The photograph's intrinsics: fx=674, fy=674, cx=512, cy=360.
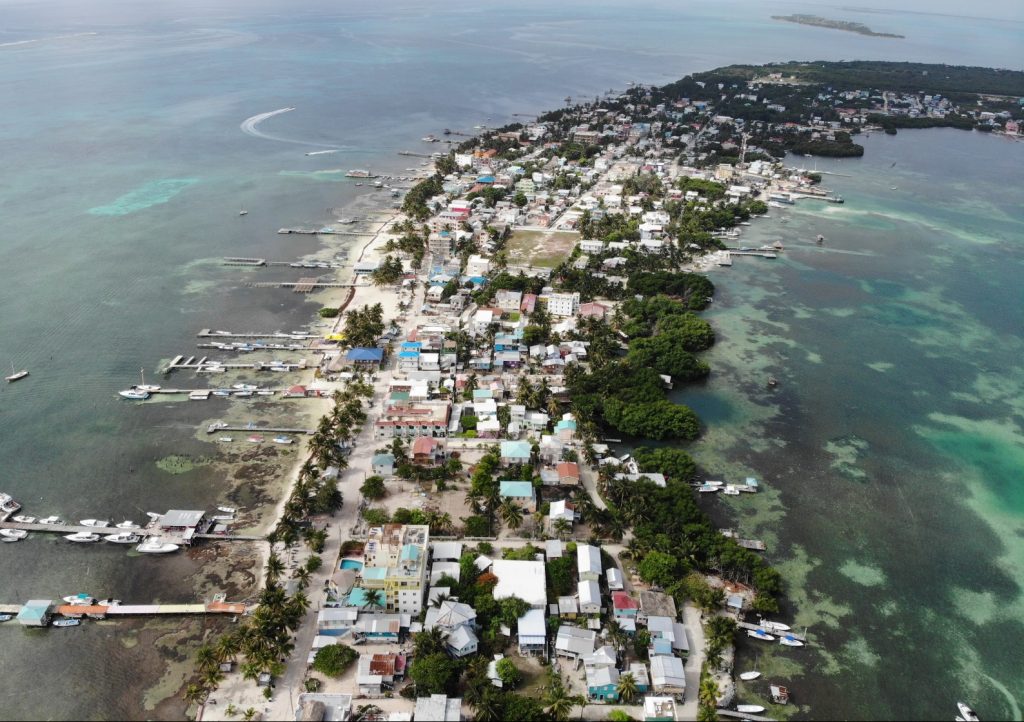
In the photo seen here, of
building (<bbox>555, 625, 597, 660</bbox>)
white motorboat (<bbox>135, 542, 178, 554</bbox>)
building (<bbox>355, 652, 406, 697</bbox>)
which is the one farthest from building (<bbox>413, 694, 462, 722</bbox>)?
white motorboat (<bbox>135, 542, 178, 554</bbox>)

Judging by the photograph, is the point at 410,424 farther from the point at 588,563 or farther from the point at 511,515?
the point at 588,563

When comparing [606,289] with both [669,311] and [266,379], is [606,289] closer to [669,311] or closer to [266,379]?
[669,311]

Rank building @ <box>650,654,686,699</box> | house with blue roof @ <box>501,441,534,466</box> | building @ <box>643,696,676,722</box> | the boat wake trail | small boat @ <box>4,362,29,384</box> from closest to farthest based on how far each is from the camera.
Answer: building @ <box>643,696,676,722</box> → building @ <box>650,654,686,699</box> → house with blue roof @ <box>501,441,534,466</box> → small boat @ <box>4,362,29,384</box> → the boat wake trail

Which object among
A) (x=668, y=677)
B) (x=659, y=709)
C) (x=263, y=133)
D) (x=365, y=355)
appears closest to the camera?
(x=659, y=709)

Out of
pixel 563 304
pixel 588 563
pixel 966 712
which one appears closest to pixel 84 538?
pixel 588 563

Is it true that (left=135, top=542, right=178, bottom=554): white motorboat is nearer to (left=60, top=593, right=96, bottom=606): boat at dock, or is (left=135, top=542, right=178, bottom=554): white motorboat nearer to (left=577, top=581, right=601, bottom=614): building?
(left=60, top=593, right=96, bottom=606): boat at dock

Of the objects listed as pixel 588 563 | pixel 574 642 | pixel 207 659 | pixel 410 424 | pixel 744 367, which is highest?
pixel 744 367
